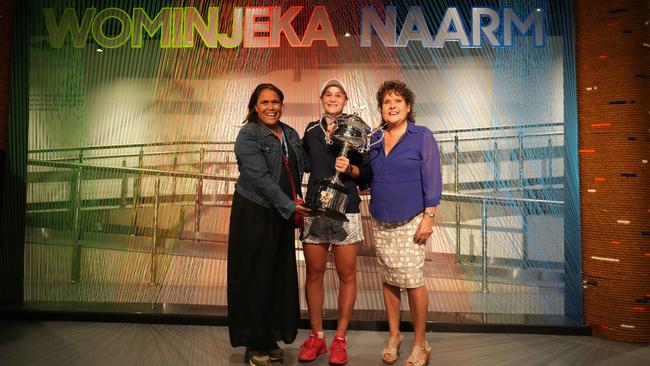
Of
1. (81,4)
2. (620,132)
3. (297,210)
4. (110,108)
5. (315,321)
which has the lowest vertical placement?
(315,321)

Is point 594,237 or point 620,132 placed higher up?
point 620,132

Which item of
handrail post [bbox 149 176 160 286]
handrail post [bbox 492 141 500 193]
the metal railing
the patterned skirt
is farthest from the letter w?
handrail post [bbox 492 141 500 193]

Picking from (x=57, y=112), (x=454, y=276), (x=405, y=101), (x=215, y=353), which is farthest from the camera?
(x=57, y=112)

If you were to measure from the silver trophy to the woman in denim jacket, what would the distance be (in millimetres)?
112

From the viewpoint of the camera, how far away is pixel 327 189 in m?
2.31

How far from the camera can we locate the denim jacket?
2385 mm

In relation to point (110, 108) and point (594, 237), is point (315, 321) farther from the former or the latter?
point (110, 108)

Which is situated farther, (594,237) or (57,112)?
(57,112)

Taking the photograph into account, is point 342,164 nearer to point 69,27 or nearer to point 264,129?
point 264,129

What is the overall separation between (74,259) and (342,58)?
2429 millimetres

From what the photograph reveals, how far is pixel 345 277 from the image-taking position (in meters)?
2.60

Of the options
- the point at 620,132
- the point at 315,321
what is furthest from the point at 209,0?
the point at 620,132

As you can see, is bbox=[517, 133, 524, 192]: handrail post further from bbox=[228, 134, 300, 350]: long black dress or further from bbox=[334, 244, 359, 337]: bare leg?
Result: bbox=[228, 134, 300, 350]: long black dress

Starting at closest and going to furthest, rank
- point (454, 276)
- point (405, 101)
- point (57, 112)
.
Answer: point (405, 101) → point (454, 276) → point (57, 112)
